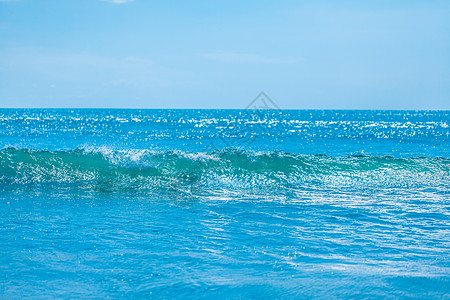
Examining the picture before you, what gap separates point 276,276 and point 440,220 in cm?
424

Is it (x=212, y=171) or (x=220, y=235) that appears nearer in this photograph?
(x=220, y=235)

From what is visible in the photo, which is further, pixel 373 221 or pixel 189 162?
pixel 189 162

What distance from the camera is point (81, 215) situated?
297 inches

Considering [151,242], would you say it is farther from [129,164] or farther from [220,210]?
[129,164]

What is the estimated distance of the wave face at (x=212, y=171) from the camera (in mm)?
11688

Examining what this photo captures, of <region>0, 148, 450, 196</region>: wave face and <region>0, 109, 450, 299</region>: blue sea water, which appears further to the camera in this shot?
<region>0, 148, 450, 196</region>: wave face

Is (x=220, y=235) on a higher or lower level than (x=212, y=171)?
lower

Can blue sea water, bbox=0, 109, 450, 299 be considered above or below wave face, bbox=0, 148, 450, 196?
below

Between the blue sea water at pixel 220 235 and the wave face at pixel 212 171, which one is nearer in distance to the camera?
the blue sea water at pixel 220 235

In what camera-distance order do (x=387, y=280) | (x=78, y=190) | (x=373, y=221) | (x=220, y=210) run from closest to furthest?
(x=387, y=280) → (x=373, y=221) → (x=220, y=210) → (x=78, y=190)

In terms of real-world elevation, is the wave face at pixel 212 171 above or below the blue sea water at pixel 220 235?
above

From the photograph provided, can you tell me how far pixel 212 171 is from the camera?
43.7 feet

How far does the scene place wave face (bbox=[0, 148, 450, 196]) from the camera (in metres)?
11.7

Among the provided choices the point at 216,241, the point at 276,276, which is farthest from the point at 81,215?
the point at 276,276
